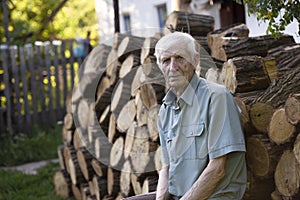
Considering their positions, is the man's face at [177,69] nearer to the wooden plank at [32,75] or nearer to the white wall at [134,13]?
the white wall at [134,13]

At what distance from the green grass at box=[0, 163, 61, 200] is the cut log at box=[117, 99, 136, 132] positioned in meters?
1.71

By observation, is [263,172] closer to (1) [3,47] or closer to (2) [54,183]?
(2) [54,183]

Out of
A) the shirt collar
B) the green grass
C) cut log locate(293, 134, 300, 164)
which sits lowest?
the green grass

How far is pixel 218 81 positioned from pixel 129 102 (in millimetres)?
1137

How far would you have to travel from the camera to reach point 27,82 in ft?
32.3

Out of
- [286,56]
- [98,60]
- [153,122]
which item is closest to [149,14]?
[98,60]

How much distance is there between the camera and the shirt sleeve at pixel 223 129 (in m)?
2.77

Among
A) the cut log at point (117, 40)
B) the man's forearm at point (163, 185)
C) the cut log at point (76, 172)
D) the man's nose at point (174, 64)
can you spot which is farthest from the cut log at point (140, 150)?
the man's nose at point (174, 64)

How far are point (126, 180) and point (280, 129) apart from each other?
6.32 ft

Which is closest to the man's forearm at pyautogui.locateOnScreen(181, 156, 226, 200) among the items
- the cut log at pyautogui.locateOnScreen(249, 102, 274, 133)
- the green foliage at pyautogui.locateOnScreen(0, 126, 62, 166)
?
the cut log at pyautogui.locateOnScreen(249, 102, 274, 133)

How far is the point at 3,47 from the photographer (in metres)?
9.14

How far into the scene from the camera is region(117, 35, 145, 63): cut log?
477cm

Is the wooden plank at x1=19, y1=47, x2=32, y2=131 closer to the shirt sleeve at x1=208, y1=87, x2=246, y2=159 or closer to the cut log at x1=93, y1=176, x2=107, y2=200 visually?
the cut log at x1=93, y1=176, x2=107, y2=200

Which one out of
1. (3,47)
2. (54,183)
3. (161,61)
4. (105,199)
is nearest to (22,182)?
(54,183)
